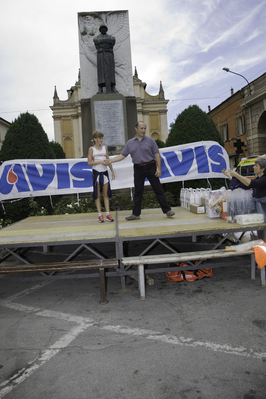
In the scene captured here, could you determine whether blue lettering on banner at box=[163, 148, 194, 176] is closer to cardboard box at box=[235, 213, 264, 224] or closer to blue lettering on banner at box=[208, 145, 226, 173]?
blue lettering on banner at box=[208, 145, 226, 173]

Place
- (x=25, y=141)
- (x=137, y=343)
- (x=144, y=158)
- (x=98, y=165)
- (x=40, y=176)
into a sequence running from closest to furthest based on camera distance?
1. (x=137, y=343)
2. (x=144, y=158)
3. (x=98, y=165)
4. (x=40, y=176)
5. (x=25, y=141)

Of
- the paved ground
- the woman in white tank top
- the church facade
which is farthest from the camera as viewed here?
the church facade

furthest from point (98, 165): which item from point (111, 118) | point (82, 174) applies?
point (111, 118)

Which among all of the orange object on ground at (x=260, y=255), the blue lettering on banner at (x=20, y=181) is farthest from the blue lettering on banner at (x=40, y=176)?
the orange object on ground at (x=260, y=255)

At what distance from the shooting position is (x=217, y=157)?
9.40 meters

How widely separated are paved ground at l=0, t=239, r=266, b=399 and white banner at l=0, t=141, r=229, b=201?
15.2 feet

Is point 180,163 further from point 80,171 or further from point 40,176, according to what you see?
point 40,176

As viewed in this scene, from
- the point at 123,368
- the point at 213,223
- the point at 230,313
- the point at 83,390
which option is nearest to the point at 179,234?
the point at 213,223

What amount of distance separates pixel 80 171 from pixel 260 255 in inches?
245

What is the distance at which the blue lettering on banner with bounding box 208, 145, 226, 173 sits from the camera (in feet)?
30.7

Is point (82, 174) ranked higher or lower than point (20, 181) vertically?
higher

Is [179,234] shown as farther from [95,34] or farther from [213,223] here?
[95,34]

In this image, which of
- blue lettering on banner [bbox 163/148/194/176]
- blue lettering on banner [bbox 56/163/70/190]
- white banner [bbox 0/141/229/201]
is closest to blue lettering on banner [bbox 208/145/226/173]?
white banner [bbox 0/141/229/201]

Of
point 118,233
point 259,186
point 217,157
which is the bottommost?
point 118,233
